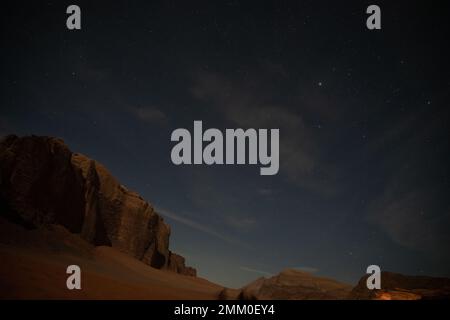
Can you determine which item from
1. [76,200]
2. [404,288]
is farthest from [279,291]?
[76,200]

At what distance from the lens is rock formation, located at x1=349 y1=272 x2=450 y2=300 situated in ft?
40.8

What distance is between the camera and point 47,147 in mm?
26266

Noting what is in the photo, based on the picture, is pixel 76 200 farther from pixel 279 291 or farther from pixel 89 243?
pixel 279 291

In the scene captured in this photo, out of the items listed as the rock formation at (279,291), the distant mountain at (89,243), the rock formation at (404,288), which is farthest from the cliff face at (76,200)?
the rock formation at (404,288)

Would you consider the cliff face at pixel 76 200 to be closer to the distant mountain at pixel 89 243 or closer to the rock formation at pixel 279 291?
the distant mountain at pixel 89 243

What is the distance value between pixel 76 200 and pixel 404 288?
3029 centimetres

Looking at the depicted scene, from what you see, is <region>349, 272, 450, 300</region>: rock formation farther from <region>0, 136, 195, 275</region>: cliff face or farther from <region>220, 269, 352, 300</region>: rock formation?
<region>0, 136, 195, 275</region>: cliff face

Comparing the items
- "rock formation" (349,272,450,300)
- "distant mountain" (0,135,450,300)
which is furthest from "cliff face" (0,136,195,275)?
"rock formation" (349,272,450,300)

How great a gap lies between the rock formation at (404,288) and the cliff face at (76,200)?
76.5 ft

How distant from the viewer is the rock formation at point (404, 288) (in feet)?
40.8
